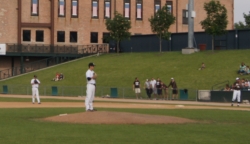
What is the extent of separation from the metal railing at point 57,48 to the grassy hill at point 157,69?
7.30m

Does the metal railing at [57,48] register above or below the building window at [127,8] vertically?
below

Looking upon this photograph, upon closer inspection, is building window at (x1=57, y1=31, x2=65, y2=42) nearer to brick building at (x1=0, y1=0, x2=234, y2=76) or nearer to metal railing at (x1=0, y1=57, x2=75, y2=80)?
brick building at (x1=0, y1=0, x2=234, y2=76)

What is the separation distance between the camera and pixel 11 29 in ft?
278

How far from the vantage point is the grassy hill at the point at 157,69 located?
198 ft

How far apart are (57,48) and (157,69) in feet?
73.1

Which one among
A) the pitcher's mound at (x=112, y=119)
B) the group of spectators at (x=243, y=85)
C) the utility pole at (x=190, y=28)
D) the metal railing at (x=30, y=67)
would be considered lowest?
the pitcher's mound at (x=112, y=119)

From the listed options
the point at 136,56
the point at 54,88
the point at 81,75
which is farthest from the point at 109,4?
the point at 54,88

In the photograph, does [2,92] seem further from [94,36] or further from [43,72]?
[94,36]

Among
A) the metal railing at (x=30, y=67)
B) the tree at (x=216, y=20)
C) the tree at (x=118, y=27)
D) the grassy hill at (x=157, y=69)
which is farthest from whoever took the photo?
the metal railing at (x=30, y=67)

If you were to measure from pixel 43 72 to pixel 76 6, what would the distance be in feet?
56.7

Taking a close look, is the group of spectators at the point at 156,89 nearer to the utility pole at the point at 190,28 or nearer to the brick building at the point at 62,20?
the utility pole at the point at 190,28

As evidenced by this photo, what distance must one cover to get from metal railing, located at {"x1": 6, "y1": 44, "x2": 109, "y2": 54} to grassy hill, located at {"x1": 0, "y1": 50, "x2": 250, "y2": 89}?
7.30 m

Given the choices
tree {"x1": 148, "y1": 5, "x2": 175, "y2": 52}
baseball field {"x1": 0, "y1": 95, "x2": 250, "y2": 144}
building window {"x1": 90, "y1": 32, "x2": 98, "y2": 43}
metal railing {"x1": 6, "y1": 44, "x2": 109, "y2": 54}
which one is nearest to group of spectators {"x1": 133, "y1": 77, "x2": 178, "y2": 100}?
tree {"x1": 148, "y1": 5, "x2": 175, "y2": 52}

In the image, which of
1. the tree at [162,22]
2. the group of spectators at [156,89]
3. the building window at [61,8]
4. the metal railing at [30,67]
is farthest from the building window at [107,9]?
the group of spectators at [156,89]
